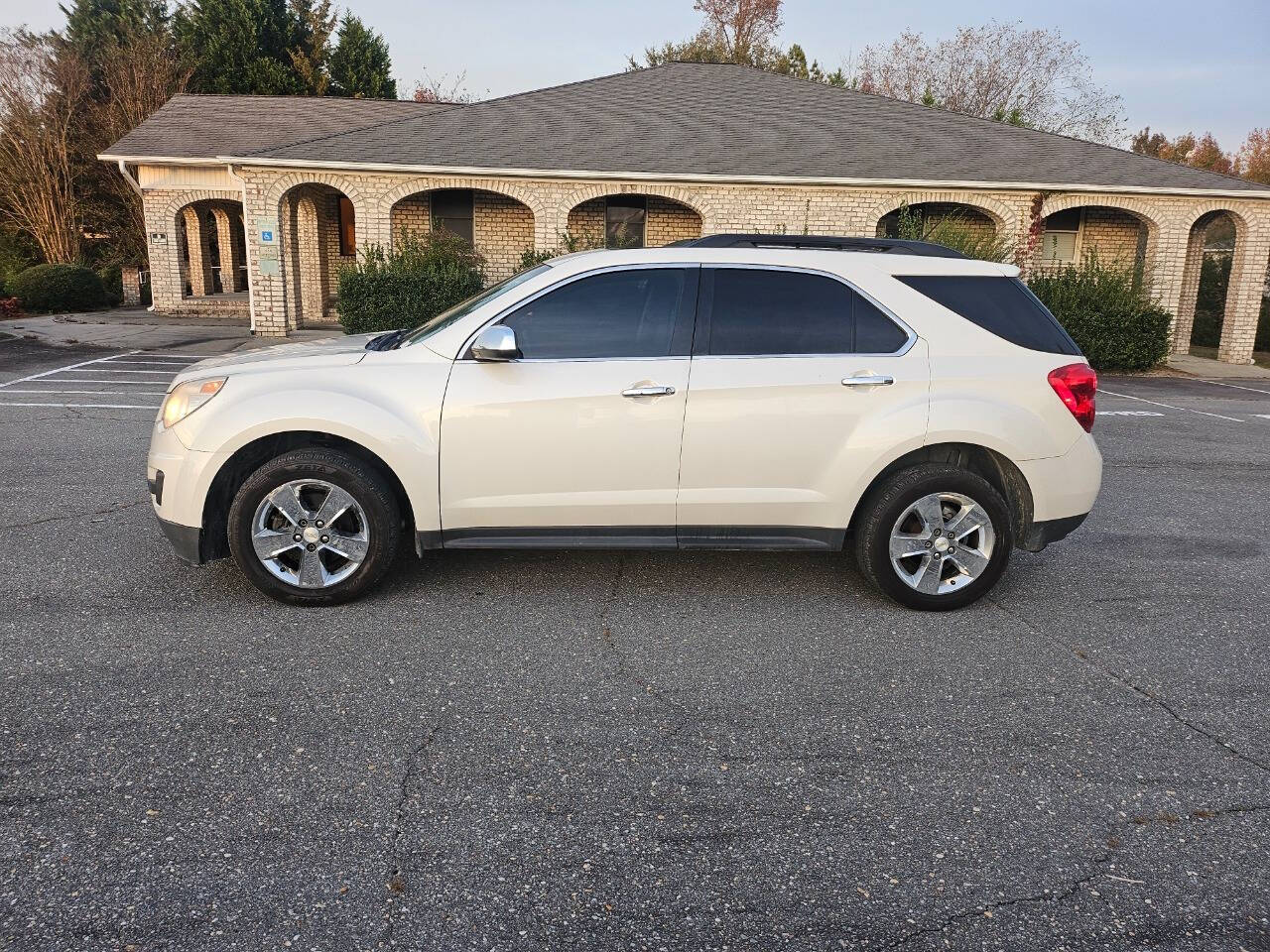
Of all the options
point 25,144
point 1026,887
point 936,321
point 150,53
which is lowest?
point 1026,887

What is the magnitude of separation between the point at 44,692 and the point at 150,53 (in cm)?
3472

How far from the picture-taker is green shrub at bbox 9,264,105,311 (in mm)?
23266

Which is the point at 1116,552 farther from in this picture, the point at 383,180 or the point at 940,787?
the point at 383,180

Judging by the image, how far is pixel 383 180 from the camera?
1867 cm

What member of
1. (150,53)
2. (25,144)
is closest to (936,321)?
(25,144)

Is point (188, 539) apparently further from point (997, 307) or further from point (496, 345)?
point (997, 307)

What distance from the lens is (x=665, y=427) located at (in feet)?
14.9

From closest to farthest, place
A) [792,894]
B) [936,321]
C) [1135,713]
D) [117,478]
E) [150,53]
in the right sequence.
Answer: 1. [792,894]
2. [1135,713]
3. [936,321]
4. [117,478]
5. [150,53]

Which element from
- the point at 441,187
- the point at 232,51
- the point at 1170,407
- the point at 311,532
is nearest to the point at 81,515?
the point at 311,532

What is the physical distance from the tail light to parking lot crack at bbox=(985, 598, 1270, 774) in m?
1.05

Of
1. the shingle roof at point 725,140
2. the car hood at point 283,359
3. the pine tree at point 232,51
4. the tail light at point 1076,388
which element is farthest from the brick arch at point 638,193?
the pine tree at point 232,51

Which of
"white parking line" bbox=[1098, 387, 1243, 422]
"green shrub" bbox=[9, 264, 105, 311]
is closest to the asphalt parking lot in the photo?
"white parking line" bbox=[1098, 387, 1243, 422]

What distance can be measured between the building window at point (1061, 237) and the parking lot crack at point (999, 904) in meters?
21.3

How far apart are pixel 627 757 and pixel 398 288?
15.3m
